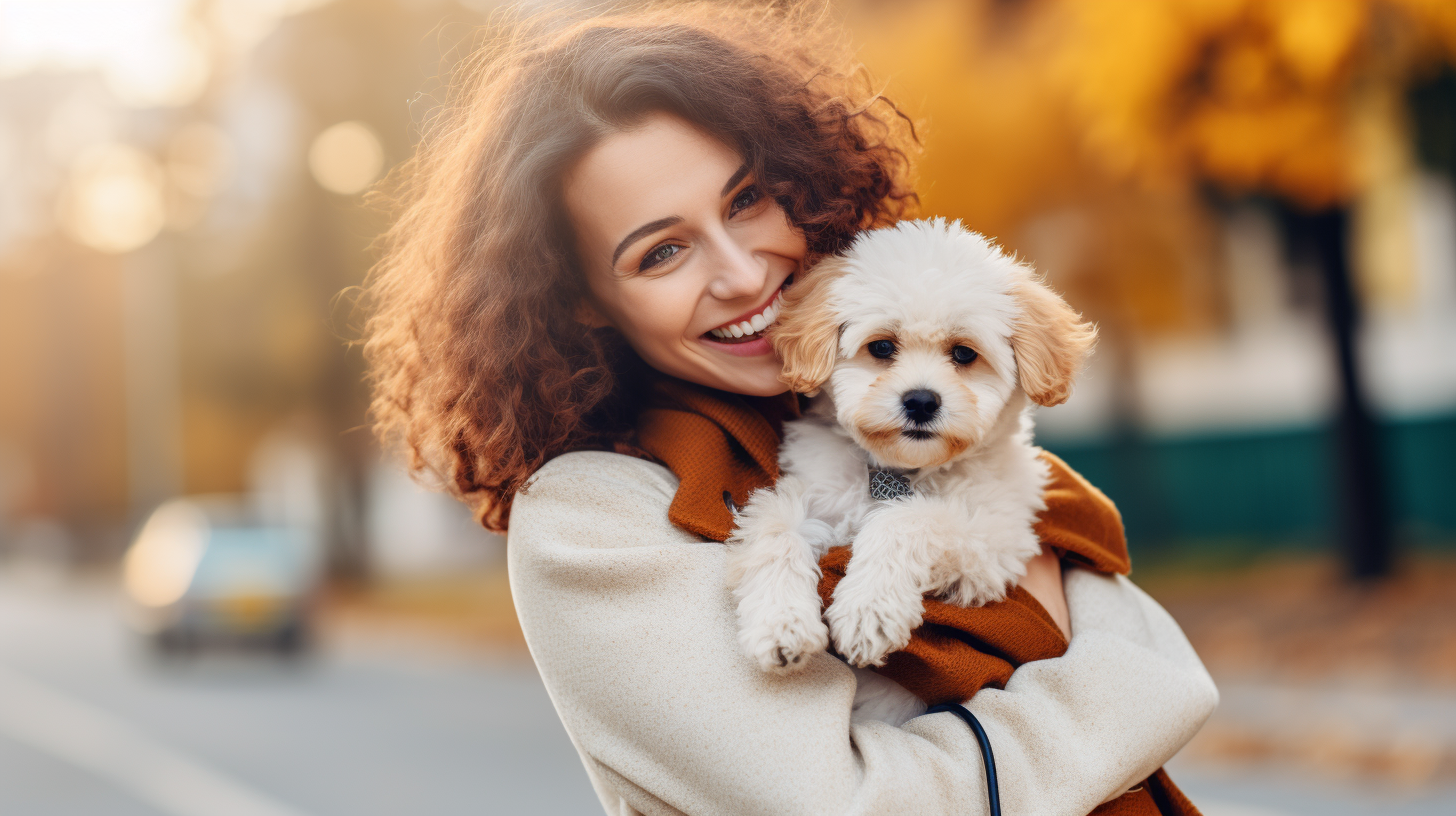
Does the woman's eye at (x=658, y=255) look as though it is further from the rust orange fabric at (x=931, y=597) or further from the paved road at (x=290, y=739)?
the paved road at (x=290, y=739)

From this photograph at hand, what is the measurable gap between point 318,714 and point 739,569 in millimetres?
10980

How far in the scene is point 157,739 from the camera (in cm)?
1125

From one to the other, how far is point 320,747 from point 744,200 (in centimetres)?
906

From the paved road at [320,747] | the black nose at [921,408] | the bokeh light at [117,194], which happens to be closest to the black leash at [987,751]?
the black nose at [921,408]

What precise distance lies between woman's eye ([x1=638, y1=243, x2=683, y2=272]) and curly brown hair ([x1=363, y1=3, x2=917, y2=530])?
17 centimetres

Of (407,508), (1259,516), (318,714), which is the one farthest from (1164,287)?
(407,508)

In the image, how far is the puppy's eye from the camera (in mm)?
2553

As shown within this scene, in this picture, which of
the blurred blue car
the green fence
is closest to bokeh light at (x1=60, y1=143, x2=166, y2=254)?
the blurred blue car

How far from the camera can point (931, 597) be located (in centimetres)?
244

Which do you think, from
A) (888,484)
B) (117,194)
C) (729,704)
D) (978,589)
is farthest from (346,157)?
(729,704)

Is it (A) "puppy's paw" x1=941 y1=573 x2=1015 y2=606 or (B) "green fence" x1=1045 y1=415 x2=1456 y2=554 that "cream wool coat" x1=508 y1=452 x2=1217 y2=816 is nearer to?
(A) "puppy's paw" x1=941 y1=573 x2=1015 y2=606

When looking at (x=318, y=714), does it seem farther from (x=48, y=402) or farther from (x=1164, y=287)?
(x=48, y=402)

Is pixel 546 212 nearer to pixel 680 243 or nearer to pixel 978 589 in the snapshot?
pixel 680 243

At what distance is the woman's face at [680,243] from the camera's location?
236 centimetres
